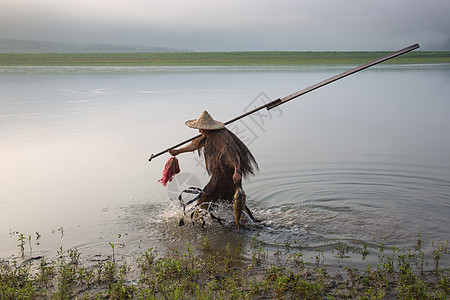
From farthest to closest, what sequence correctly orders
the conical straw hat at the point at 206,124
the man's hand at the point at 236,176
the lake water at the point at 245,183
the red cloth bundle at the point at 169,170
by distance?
the red cloth bundle at the point at 169,170, the lake water at the point at 245,183, the conical straw hat at the point at 206,124, the man's hand at the point at 236,176

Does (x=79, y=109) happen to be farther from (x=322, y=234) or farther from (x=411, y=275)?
(x=411, y=275)

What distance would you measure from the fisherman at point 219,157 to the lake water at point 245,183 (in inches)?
13.2

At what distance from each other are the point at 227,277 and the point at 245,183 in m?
3.60

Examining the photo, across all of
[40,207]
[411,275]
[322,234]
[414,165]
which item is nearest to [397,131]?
[414,165]

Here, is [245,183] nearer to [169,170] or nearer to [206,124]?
[169,170]

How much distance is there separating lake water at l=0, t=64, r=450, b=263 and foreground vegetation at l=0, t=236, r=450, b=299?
1.29ft

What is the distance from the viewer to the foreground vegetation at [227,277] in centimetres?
427

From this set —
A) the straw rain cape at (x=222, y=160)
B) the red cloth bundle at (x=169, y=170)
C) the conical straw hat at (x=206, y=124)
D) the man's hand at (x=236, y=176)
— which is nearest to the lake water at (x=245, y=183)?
the straw rain cape at (x=222, y=160)

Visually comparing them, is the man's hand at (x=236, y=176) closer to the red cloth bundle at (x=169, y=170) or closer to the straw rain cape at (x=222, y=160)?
the straw rain cape at (x=222, y=160)

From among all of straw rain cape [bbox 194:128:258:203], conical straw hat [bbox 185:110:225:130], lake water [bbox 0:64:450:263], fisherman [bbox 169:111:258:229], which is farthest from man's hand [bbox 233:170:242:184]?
lake water [bbox 0:64:450:263]

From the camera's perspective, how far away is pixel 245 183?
8.15 meters

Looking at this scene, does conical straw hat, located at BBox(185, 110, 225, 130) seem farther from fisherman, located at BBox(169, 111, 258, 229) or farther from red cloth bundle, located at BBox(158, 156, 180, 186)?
red cloth bundle, located at BBox(158, 156, 180, 186)

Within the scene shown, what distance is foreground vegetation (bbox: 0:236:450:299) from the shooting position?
14.0 feet

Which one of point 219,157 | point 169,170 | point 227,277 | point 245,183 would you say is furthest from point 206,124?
point 245,183
